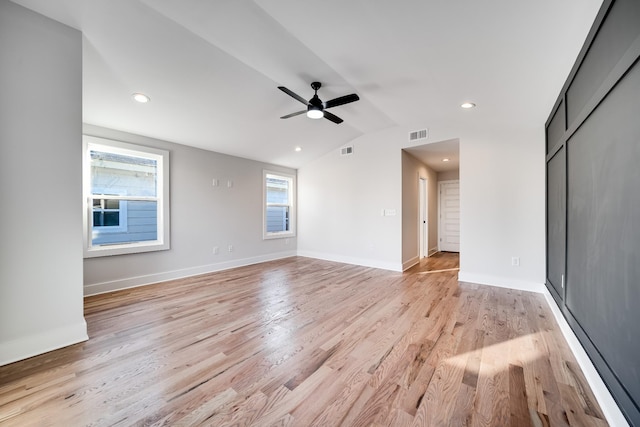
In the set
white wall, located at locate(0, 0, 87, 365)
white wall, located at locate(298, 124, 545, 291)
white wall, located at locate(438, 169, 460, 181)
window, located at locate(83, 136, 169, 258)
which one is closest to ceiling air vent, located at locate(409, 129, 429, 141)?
white wall, located at locate(298, 124, 545, 291)

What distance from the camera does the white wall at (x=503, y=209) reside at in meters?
3.60

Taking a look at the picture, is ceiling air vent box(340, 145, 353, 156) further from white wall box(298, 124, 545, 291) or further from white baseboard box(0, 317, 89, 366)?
white baseboard box(0, 317, 89, 366)

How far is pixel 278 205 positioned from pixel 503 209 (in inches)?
181

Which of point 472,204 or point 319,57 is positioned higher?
point 319,57

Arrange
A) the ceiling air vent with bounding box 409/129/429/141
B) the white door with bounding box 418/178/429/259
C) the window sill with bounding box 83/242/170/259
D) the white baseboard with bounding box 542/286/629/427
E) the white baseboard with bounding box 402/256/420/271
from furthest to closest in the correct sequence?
the white door with bounding box 418/178/429/259 → the white baseboard with bounding box 402/256/420/271 → the ceiling air vent with bounding box 409/129/429/141 → the window sill with bounding box 83/242/170/259 → the white baseboard with bounding box 542/286/629/427

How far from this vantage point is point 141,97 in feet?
9.96

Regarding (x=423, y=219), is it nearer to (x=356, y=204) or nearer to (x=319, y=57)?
(x=356, y=204)

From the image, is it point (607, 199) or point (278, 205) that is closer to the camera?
point (607, 199)

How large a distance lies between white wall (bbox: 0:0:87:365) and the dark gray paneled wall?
12.5 feet

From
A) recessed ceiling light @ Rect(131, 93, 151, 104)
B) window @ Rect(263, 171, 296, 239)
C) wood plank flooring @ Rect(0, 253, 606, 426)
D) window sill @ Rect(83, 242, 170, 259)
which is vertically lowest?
wood plank flooring @ Rect(0, 253, 606, 426)

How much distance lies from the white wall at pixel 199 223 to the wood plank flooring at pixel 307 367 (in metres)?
0.68

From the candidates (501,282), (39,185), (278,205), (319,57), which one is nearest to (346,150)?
(278,205)

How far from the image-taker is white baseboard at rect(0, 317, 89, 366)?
1.90m

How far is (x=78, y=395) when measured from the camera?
1.56 meters
